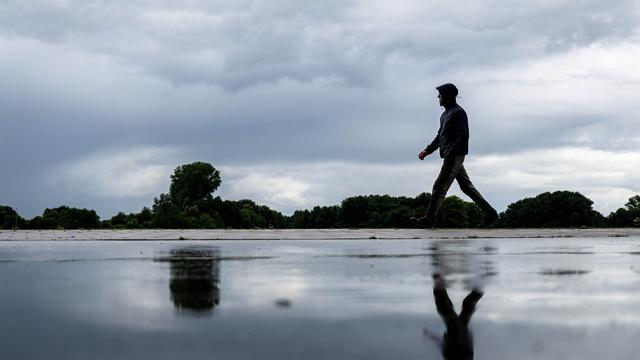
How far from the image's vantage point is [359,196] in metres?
153

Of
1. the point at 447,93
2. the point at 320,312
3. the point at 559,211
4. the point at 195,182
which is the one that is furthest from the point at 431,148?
the point at 559,211

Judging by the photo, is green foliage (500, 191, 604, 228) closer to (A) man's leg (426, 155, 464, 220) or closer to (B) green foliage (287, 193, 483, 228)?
(B) green foliage (287, 193, 483, 228)

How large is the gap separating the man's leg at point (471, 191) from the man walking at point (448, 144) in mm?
109

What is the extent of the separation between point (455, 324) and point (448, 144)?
8.40m

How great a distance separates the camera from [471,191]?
1305 centimetres

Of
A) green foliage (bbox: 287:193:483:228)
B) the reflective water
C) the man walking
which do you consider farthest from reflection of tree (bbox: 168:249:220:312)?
green foliage (bbox: 287:193:483:228)

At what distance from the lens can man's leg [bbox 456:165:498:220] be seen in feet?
42.2

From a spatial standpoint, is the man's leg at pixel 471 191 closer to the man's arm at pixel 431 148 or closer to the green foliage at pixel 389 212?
the man's arm at pixel 431 148

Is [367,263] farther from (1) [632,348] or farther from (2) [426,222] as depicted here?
(1) [632,348]

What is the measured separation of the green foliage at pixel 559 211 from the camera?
101 meters

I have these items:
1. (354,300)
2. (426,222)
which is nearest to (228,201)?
(426,222)

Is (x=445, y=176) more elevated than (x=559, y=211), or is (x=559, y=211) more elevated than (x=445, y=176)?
(x=559, y=211)

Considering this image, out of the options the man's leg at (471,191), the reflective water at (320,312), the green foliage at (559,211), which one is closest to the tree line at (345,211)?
the green foliage at (559,211)

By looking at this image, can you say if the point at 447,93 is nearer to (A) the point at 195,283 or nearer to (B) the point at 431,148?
(B) the point at 431,148
